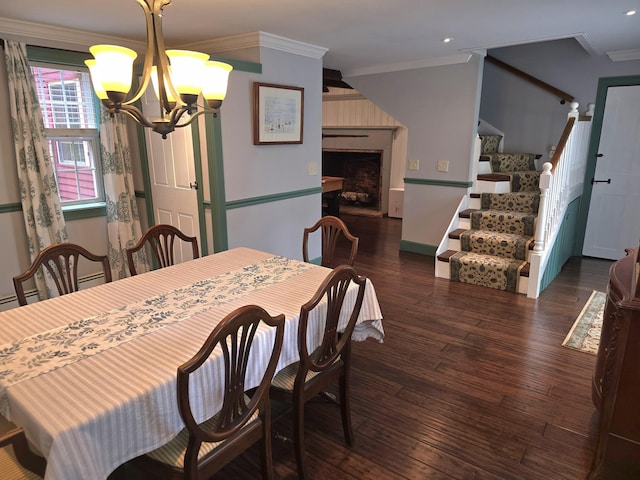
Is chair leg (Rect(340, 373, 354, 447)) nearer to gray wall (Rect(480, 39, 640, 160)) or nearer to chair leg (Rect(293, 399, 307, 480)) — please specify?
chair leg (Rect(293, 399, 307, 480))

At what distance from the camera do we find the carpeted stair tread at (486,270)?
3.94 meters

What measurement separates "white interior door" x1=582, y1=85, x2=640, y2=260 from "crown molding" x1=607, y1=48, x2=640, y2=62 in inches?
11.9

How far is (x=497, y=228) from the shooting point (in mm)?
4496

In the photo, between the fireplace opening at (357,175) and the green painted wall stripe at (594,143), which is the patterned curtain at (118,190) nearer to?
the fireplace opening at (357,175)

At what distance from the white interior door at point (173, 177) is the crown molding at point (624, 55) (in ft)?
14.4

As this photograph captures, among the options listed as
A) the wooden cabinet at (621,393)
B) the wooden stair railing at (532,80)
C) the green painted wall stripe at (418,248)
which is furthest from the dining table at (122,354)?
the wooden stair railing at (532,80)

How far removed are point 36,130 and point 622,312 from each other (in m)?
3.90

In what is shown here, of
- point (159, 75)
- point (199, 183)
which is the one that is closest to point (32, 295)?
point (199, 183)

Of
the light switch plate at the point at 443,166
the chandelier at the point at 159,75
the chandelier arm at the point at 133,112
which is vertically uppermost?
the chandelier at the point at 159,75

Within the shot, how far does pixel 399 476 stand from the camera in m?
1.85

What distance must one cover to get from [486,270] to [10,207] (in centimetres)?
418

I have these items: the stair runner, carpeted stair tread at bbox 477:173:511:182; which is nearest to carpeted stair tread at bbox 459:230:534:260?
the stair runner

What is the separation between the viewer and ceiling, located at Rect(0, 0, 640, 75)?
2625mm

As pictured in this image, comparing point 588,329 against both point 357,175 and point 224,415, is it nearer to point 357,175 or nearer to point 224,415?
point 224,415
